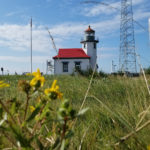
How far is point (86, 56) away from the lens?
22672 millimetres

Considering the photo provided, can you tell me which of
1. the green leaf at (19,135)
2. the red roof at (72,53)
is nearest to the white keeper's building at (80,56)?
the red roof at (72,53)

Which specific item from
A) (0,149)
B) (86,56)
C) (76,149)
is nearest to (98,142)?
(76,149)

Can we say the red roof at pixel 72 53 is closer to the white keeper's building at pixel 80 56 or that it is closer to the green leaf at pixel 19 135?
the white keeper's building at pixel 80 56

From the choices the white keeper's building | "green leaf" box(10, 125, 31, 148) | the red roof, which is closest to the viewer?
"green leaf" box(10, 125, 31, 148)

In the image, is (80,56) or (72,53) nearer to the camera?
(80,56)

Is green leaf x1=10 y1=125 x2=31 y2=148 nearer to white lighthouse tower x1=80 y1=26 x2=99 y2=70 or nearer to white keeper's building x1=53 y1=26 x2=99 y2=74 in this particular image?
white keeper's building x1=53 y1=26 x2=99 y2=74

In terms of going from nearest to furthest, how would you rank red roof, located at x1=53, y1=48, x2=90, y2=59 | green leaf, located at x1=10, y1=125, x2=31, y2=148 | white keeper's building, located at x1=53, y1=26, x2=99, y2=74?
green leaf, located at x1=10, y1=125, x2=31, y2=148, white keeper's building, located at x1=53, y1=26, x2=99, y2=74, red roof, located at x1=53, y1=48, x2=90, y2=59

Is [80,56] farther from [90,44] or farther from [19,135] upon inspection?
[19,135]

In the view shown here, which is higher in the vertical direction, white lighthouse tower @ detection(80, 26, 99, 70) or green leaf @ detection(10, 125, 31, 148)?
white lighthouse tower @ detection(80, 26, 99, 70)

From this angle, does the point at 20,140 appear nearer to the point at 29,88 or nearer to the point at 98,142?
the point at 29,88

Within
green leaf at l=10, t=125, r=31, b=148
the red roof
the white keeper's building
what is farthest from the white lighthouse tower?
green leaf at l=10, t=125, r=31, b=148

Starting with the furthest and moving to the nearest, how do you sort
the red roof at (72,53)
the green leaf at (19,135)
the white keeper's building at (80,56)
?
the red roof at (72,53)
the white keeper's building at (80,56)
the green leaf at (19,135)

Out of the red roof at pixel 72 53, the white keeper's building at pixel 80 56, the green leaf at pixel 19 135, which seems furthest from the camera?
the red roof at pixel 72 53

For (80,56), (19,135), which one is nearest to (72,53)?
(80,56)
